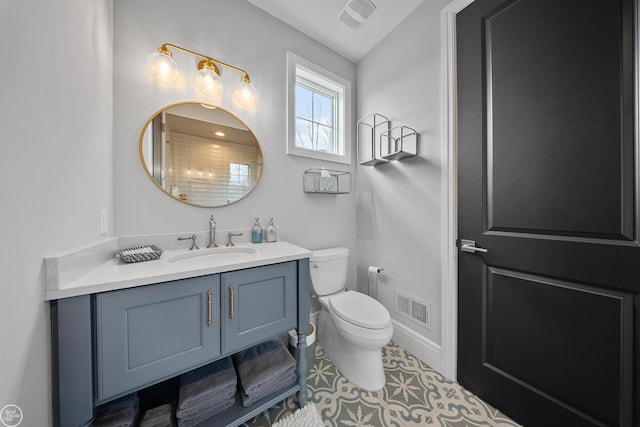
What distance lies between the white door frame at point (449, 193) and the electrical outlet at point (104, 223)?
6.25 ft

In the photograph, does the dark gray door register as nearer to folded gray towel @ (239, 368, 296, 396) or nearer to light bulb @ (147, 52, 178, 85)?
folded gray towel @ (239, 368, 296, 396)

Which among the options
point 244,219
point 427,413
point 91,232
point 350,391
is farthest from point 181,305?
point 427,413

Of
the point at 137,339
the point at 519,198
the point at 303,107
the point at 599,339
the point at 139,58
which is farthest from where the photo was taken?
the point at 303,107

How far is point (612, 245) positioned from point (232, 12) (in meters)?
2.47

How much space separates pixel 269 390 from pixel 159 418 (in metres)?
0.49

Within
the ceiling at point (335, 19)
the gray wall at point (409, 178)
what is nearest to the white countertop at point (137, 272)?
the gray wall at point (409, 178)

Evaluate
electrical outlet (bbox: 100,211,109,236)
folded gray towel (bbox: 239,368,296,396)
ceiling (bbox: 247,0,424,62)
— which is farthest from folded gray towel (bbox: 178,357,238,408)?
ceiling (bbox: 247,0,424,62)

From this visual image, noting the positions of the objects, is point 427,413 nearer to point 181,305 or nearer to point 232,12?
point 181,305

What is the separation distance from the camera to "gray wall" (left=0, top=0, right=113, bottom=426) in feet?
1.71

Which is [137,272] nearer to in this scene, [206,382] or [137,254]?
[137,254]

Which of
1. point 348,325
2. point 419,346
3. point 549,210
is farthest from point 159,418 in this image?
point 549,210

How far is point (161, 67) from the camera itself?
3.90 ft

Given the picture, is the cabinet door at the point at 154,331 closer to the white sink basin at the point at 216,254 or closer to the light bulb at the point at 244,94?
the white sink basin at the point at 216,254

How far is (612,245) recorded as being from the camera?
0.84 metres
